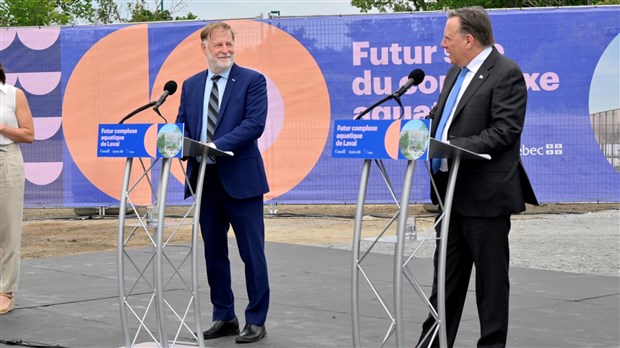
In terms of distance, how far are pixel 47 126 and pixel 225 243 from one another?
9404 millimetres

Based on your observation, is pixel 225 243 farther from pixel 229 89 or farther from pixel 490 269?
pixel 490 269

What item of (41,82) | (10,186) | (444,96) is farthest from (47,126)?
(444,96)

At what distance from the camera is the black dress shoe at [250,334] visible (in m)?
7.09

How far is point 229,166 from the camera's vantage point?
7039 mm

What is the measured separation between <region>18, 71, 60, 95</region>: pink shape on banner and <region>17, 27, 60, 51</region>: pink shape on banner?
43cm

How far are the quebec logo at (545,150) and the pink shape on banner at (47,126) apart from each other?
722 centimetres

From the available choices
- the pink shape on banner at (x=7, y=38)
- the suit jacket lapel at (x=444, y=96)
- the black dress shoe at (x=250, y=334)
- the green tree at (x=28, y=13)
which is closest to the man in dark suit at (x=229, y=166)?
the black dress shoe at (x=250, y=334)

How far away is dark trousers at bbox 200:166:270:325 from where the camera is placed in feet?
23.5

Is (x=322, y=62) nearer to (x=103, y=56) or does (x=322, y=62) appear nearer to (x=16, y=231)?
(x=103, y=56)

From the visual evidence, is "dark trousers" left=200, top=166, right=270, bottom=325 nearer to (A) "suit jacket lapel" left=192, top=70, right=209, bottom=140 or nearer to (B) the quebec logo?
(A) "suit jacket lapel" left=192, top=70, right=209, bottom=140

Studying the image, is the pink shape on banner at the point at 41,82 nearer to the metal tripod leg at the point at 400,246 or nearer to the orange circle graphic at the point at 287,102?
the orange circle graphic at the point at 287,102

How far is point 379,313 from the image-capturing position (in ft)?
26.8

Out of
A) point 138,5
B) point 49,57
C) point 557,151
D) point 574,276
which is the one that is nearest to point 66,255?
point 49,57

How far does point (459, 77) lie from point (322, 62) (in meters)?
9.63
